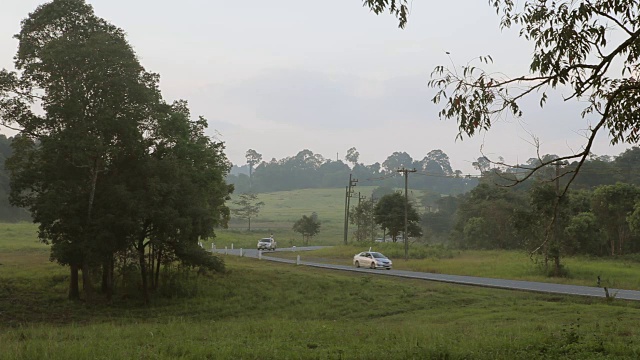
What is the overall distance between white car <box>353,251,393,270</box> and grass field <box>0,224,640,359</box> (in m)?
10.9

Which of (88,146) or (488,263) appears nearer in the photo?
(88,146)

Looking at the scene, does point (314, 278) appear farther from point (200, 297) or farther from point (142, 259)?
point (142, 259)

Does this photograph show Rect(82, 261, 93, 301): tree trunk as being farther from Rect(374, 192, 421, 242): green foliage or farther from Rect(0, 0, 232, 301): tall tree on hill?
Rect(374, 192, 421, 242): green foliage

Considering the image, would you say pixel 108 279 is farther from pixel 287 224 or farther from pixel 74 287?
pixel 287 224

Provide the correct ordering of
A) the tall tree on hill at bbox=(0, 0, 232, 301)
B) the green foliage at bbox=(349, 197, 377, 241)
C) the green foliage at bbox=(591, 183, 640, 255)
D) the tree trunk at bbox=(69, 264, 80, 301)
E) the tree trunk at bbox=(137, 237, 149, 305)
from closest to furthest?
the tall tree on hill at bbox=(0, 0, 232, 301)
the tree trunk at bbox=(69, 264, 80, 301)
the tree trunk at bbox=(137, 237, 149, 305)
the green foliage at bbox=(591, 183, 640, 255)
the green foliage at bbox=(349, 197, 377, 241)

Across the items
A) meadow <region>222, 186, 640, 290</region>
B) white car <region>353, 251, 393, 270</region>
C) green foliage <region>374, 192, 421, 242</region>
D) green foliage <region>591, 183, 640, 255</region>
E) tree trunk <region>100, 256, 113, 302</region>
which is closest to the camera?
tree trunk <region>100, 256, 113, 302</region>

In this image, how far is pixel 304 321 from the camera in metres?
21.2

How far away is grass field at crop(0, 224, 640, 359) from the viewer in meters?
12.1

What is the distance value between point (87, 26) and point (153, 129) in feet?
20.0

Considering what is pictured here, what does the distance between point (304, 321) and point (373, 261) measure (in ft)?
91.9

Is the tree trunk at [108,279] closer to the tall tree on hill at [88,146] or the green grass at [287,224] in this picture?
the tall tree on hill at [88,146]

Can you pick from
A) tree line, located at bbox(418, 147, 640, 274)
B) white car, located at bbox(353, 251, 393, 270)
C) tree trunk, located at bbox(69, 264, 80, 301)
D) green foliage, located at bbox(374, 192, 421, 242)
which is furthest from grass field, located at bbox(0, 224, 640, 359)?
green foliage, located at bbox(374, 192, 421, 242)

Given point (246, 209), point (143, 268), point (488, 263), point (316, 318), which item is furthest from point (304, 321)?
point (246, 209)

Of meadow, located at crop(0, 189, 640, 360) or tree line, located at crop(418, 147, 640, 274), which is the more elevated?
tree line, located at crop(418, 147, 640, 274)
